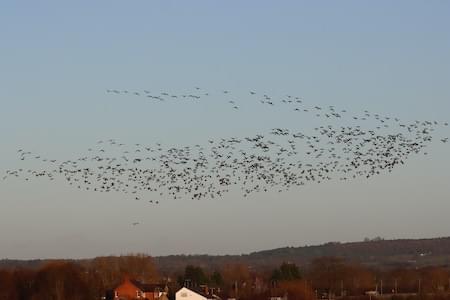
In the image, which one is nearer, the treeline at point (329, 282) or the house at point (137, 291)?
the house at point (137, 291)

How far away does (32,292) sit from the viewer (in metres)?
113

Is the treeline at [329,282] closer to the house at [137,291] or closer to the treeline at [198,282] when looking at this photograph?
the treeline at [198,282]

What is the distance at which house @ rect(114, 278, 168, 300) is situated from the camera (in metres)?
131

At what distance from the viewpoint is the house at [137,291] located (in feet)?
429

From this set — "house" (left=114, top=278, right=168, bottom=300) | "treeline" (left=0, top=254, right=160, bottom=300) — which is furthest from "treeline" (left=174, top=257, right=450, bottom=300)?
"treeline" (left=0, top=254, right=160, bottom=300)

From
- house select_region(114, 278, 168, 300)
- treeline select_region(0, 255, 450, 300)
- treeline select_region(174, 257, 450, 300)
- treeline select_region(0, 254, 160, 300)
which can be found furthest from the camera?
treeline select_region(174, 257, 450, 300)

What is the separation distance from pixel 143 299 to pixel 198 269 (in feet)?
134

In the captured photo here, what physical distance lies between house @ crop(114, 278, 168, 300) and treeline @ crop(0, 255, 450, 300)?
6.78 ft

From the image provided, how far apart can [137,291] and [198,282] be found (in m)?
30.0

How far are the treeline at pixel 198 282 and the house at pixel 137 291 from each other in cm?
207

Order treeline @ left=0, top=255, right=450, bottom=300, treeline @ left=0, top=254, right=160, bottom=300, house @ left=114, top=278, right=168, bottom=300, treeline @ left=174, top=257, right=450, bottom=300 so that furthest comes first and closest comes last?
1. treeline @ left=174, top=257, right=450, bottom=300
2. house @ left=114, top=278, right=168, bottom=300
3. treeline @ left=0, top=255, right=450, bottom=300
4. treeline @ left=0, top=254, right=160, bottom=300

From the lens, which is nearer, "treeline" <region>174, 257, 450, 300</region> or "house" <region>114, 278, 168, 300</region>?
"house" <region>114, 278, 168, 300</region>

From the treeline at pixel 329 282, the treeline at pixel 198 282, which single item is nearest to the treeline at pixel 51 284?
the treeline at pixel 198 282

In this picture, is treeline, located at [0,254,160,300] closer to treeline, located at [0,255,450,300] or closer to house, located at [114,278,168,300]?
treeline, located at [0,255,450,300]
